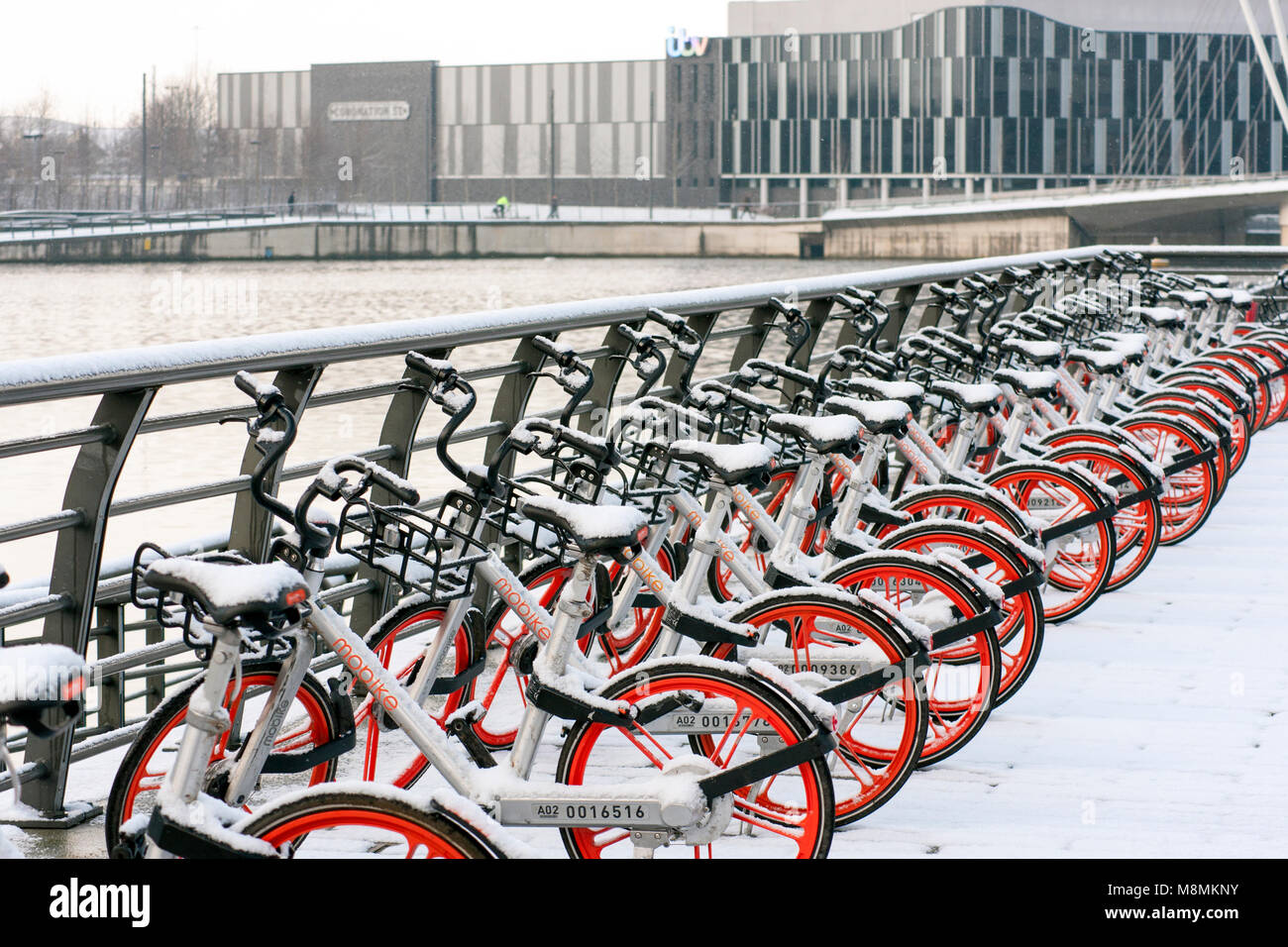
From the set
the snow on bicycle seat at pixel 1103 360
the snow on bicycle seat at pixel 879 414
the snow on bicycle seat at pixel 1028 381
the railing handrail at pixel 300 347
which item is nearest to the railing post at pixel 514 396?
the railing handrail at pixel 300 347

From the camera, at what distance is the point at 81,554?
3680 mm

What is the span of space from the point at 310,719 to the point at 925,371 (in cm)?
337

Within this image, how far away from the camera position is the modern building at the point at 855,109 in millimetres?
83938

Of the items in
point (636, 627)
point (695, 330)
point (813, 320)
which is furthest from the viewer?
point (813, 320)

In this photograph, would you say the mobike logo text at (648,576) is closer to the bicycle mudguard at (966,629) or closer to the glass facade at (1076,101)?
the bicycle mudguard at (966,629)

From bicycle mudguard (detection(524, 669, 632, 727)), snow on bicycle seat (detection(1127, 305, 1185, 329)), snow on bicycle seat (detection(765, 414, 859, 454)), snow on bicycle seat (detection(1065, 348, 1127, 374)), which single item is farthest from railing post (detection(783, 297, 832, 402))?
bicycle mudguard (detection(524, 669, 632, 727))

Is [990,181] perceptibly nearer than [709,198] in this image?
Yes

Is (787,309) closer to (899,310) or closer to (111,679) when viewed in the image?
(111,679)

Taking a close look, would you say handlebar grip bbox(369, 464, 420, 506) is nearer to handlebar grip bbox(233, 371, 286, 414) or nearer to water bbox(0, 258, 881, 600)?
handlebar grip bbox(233, 371, 286, 414)

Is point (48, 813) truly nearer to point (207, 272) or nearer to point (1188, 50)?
point (207, 272)

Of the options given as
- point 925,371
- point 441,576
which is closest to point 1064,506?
point 925,371

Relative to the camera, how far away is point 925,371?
605 cm

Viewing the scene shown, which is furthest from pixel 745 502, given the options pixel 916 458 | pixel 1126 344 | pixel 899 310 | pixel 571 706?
pixel 899 310
